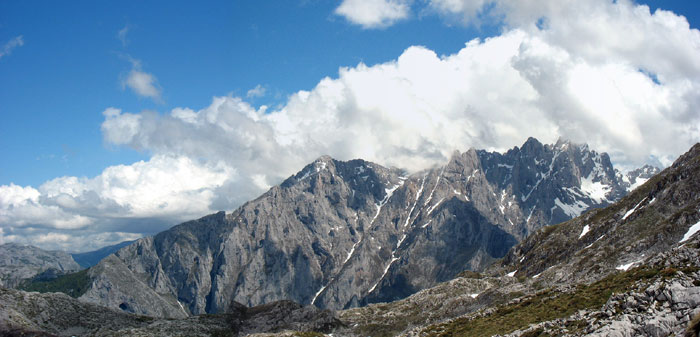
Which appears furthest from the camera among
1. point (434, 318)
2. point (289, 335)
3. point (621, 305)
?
point (434, 318)

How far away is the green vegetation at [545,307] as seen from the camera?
6513 centimetres

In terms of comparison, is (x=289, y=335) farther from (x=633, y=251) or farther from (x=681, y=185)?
(x=681, y=185)

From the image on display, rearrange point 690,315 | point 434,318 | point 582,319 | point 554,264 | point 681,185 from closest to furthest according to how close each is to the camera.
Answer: point 690,315 → point 582,319 → point 681,185 → point 434,318 → point 554,264

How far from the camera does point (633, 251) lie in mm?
142375

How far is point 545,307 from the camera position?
7688 cm

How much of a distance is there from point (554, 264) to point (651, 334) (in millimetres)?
177205

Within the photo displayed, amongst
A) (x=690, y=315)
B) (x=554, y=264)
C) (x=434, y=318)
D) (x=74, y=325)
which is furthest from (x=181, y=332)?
(x=690, y=315)

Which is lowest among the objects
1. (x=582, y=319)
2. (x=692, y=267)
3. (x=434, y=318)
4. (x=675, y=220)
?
(x=434, y=318)

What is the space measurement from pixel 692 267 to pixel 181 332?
163m

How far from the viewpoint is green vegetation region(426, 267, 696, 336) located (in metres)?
65.1

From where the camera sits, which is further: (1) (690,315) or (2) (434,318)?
(2) (434,318)

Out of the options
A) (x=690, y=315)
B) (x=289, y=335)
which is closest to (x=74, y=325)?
(x=289, y=335)

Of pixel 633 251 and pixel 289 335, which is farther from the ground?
pixel 633 251

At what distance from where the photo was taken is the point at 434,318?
18150 centimetres
